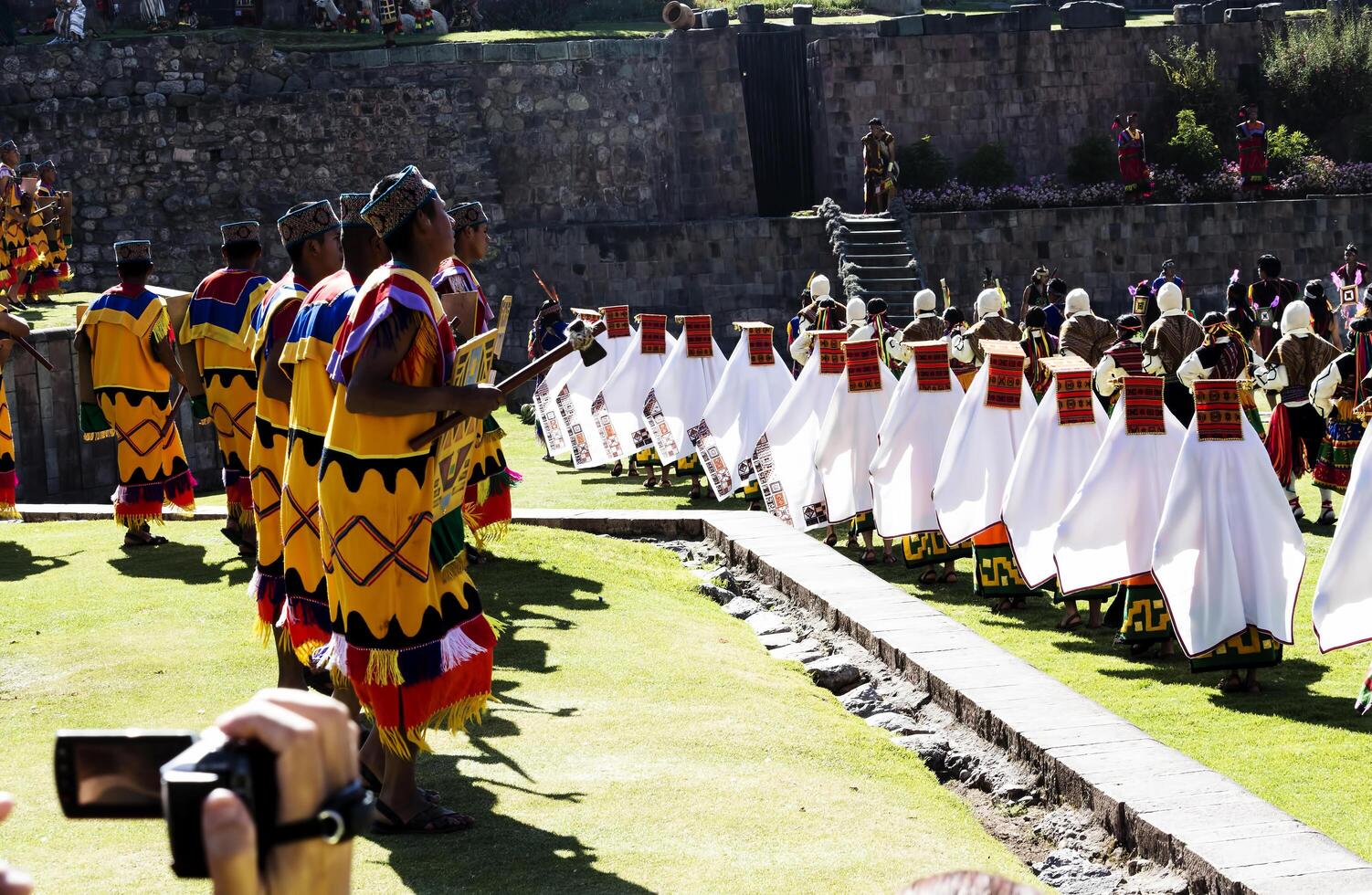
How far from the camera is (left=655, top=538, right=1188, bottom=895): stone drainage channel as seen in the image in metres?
5.52

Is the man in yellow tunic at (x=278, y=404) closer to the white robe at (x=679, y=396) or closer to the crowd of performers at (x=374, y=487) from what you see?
the crowd of performers at (x=374, y=487)

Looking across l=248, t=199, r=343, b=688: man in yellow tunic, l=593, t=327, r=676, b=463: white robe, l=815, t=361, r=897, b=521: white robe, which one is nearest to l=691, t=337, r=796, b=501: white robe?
l=593, t=327, r=676, b=463: white robe

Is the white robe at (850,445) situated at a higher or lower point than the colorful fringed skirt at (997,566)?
higher

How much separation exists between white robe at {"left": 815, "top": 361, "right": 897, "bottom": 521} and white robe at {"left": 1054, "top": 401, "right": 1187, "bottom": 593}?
286 cm

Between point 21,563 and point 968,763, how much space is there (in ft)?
19.6

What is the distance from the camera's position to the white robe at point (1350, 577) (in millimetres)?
7406

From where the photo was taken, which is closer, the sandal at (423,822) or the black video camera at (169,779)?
the black video camera at (169,779)

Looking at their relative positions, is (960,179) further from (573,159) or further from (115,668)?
(115,668)

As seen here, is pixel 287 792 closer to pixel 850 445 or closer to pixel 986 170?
pixel 850 445

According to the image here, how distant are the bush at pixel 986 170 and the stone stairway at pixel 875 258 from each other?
2.86 meters

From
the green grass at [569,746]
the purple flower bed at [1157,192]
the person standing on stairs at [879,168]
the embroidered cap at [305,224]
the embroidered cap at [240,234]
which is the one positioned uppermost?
the person standing on stairs at [879,168]

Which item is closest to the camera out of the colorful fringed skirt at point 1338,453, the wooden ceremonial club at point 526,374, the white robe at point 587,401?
the wooden ceremonial club at point 526,374

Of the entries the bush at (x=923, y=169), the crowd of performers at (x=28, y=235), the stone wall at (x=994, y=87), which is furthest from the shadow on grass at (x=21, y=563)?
the stone wall at (x=994, y=87)

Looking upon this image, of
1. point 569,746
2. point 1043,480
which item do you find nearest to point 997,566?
point 1043,480
